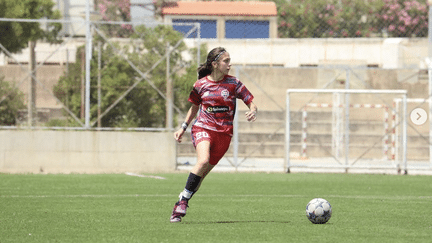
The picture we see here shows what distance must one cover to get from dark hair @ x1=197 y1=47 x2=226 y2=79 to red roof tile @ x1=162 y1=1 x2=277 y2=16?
22.4 metres

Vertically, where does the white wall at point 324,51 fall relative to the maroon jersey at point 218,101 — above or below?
above

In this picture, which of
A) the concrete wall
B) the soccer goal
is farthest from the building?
the concrete wall

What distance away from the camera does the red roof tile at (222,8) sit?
3144 centimetres

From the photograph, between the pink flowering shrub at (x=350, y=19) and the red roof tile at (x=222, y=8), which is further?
the red roof tile at (x=222, y=8)

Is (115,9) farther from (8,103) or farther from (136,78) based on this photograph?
(8,103)

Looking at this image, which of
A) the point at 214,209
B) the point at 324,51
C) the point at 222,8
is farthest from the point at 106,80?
the point at 222,8

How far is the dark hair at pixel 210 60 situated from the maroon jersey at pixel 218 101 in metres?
0.10

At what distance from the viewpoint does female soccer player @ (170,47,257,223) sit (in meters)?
8.54

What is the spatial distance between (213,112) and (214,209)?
1.94m

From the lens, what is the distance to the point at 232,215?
9.41 meters

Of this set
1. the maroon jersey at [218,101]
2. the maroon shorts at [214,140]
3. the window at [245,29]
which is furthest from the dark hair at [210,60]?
the window at [245,29]

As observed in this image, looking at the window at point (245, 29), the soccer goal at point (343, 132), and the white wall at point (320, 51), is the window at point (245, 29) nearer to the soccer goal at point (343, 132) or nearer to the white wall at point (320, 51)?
the white wall at point (320, 51)

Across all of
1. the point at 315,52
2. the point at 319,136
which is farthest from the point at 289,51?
the point at 319,136

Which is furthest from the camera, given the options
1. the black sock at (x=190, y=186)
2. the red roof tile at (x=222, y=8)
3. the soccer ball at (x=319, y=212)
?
the red roof tile at (x=222, y=8)
